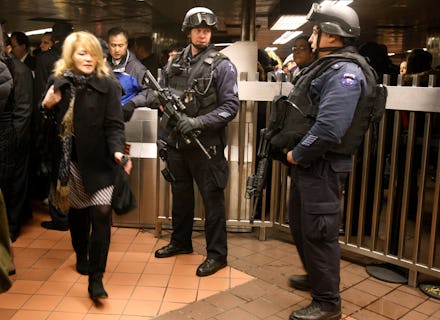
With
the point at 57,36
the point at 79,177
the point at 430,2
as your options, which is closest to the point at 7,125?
the point at 79,177

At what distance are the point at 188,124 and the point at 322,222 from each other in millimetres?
1150

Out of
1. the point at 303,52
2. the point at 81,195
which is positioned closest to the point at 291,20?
the point at 303,52

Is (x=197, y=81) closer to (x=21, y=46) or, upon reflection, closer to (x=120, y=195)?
(x=120, y=195)

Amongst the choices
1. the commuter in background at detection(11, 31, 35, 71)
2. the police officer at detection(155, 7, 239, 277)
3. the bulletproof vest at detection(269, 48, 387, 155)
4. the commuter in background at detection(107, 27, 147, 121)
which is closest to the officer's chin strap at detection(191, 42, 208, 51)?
the police officer at detection(155, 7, 239, 277)

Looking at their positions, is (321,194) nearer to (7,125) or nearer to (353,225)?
(353,225)

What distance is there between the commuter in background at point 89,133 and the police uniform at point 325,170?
1.13 metres

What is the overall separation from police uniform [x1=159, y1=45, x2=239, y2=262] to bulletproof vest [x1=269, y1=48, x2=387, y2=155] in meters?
0.60

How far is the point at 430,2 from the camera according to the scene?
930cm

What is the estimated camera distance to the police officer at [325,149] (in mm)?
2693

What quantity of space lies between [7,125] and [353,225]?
125 inches

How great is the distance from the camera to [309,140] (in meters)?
2.73

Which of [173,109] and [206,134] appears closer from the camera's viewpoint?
[173,109]

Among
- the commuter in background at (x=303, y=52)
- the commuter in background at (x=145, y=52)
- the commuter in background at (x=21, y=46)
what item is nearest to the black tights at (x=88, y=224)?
the commuter in background at (x=303, y=52)

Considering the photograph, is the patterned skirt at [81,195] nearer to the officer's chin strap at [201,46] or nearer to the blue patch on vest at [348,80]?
the officer's chin strap at [201,46]
